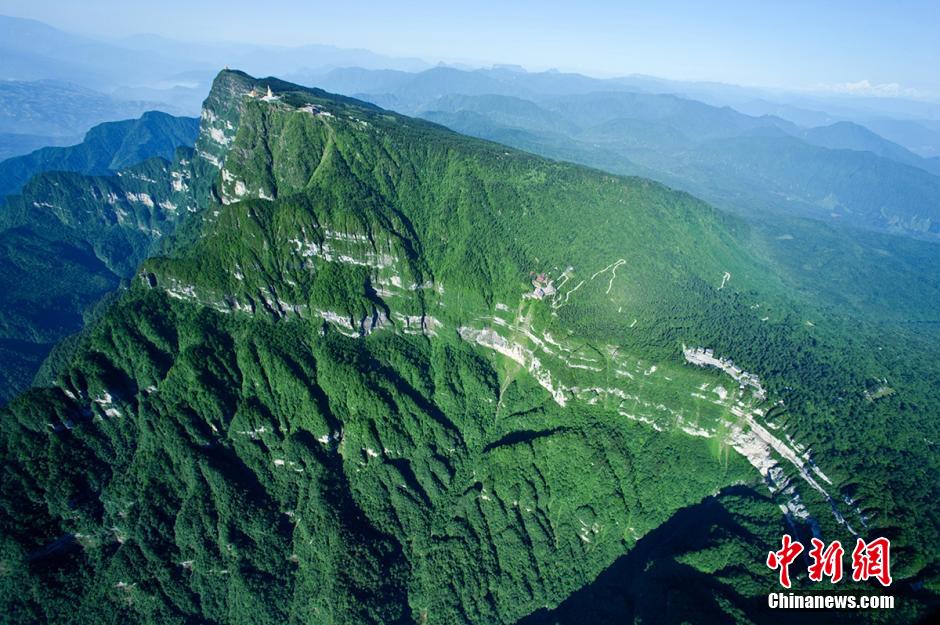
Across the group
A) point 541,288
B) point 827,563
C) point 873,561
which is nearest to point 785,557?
point 827,563

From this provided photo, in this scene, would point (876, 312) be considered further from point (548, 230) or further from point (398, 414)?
point (398, 414)

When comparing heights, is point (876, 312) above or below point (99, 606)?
above

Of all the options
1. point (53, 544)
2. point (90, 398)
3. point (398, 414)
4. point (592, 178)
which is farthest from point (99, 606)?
point (592, 178)

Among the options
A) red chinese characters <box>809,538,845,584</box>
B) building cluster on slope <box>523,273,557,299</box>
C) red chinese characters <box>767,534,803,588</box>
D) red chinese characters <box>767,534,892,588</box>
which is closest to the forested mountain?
building cluster on slope <box>523,273,557,299</box>

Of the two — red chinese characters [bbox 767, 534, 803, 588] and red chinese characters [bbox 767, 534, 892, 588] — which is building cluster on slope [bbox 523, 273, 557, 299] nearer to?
red chinese characters [bbox 767, 534, 803, 588]

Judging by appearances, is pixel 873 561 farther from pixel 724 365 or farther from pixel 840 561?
pixel 724 365

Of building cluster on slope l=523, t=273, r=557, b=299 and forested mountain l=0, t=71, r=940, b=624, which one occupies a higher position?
building cluster on slope l=523, t=273, r=557, b=299
